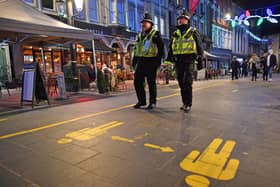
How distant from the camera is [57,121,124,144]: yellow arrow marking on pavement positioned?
2.80 metres

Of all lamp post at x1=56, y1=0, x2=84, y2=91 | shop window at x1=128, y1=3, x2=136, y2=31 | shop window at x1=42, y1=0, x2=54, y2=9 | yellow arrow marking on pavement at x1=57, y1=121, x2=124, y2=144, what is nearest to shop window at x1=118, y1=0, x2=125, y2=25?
shop window at x1=128, y1=3, x2=136, y2=31

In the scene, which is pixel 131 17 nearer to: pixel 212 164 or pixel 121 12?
pixel 121 12

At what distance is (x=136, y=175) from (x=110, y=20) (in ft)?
51.1

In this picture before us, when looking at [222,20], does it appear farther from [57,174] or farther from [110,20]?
[57,174]

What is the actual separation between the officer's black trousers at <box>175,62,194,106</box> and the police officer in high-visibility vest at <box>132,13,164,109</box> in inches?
19.6

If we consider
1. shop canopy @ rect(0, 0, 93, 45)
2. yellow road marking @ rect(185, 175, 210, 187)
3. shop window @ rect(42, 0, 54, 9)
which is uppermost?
shop window @ rect(42, 0, 54, 9)

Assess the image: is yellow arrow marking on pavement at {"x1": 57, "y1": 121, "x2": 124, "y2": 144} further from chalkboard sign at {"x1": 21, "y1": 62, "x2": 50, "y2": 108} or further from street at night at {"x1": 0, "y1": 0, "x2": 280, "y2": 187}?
chalkboard sign at {"x1": 21, "y1": 62, "x2": 50, "y2": 108}

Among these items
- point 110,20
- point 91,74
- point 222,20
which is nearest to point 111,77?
point 91,74

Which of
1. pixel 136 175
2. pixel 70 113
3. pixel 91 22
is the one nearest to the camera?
pixel 136 175

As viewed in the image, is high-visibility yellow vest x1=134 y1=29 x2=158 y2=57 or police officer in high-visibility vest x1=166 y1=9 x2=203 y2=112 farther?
high-visibility yellow vest x1=134 y1=29 x2=158 y2=57

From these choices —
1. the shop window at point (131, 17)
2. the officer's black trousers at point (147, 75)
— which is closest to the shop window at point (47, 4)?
the shop window at point (131, 17)

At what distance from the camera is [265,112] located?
411 centimetres

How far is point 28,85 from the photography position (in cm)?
529

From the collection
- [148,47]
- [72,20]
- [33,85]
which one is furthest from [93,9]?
[148,47]
